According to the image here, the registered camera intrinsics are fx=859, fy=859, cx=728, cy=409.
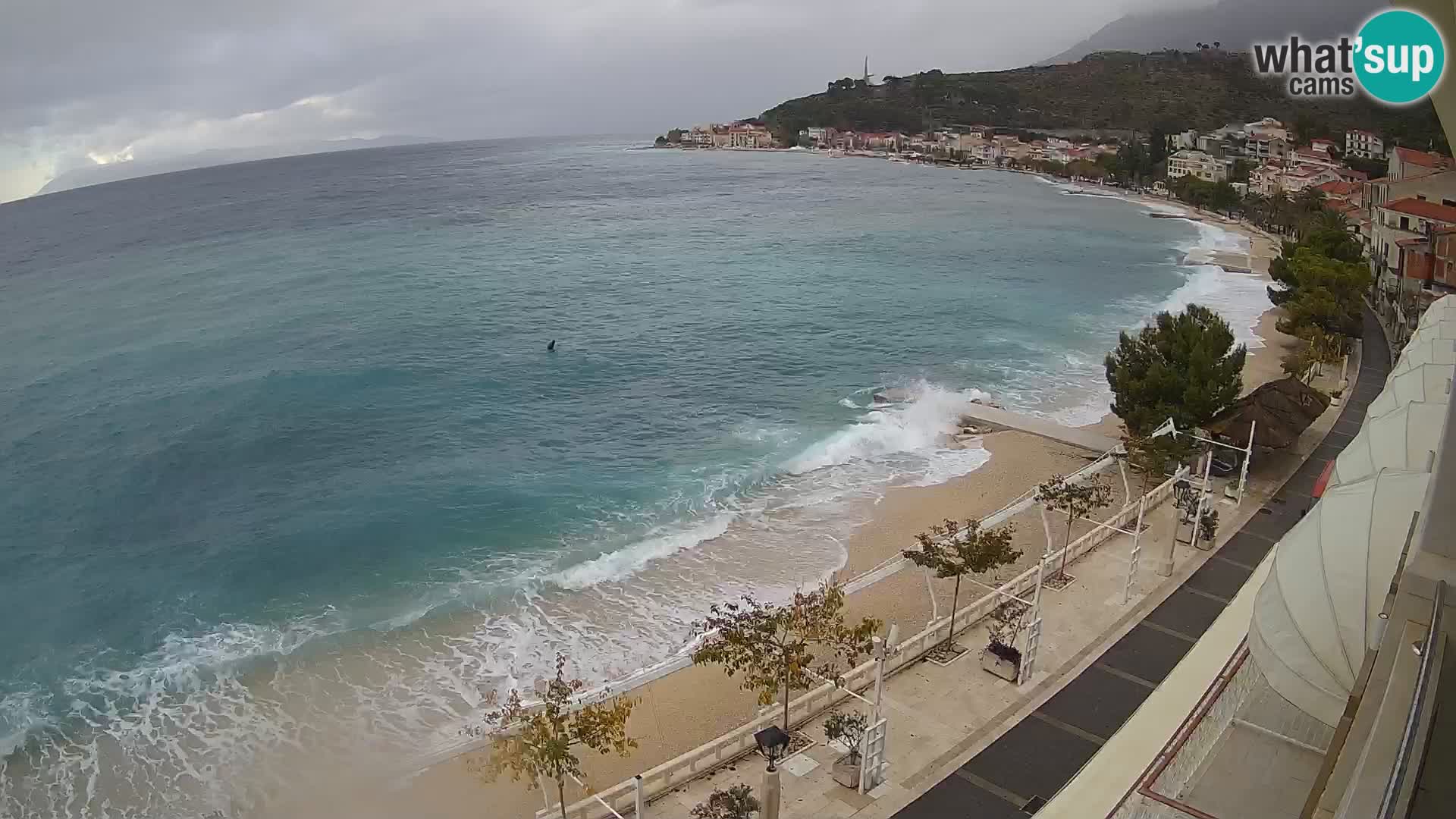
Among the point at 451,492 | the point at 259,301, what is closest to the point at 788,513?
the point at 451,492

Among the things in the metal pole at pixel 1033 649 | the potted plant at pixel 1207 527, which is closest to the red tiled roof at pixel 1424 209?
the potted plant at pixel 1207 527

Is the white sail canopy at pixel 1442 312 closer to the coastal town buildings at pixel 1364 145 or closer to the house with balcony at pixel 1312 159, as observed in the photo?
the house with balcony at pixel 1312 159

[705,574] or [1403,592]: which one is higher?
[1403,592]

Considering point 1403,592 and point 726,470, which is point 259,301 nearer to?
point 726,470

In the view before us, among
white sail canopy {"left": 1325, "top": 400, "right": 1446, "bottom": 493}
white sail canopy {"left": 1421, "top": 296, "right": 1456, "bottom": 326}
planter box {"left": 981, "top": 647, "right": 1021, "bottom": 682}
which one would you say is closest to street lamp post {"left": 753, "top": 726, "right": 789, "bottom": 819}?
planter box {"left": 981, "top": 647, "right": 1021, "bottom": 682}

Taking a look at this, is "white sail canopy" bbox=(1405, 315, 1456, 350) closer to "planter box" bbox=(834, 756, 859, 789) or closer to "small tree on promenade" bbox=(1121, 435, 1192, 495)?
"small tree on promenade" bbox=(1121, 435, 1192, 495)

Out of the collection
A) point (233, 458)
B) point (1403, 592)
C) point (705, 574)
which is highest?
point (1403, 592)
